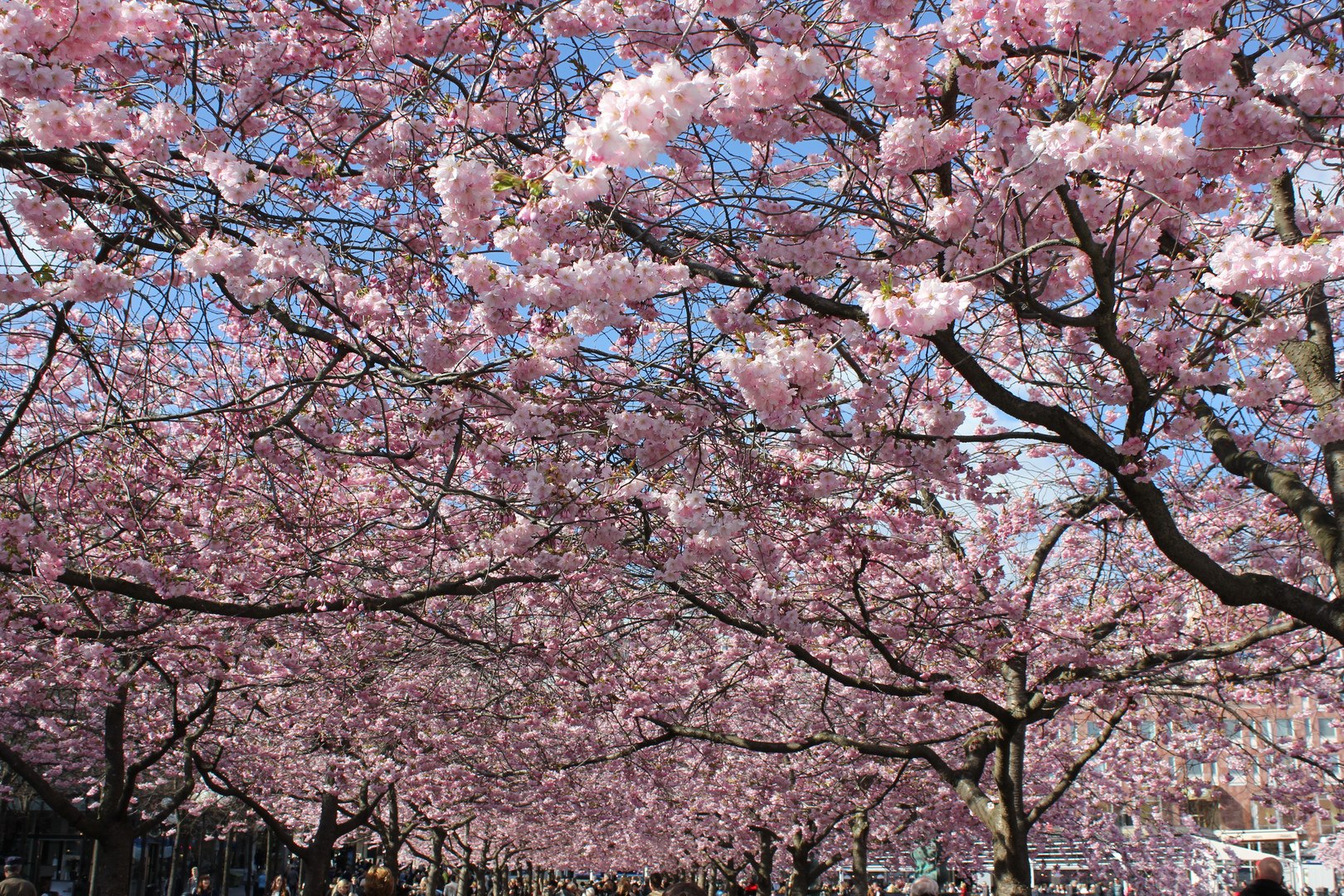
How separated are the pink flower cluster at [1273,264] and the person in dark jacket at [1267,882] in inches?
128

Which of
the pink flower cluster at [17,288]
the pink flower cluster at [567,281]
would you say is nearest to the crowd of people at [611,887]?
the pink flower cluster at [567,281]

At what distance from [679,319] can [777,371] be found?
2388 millimetres

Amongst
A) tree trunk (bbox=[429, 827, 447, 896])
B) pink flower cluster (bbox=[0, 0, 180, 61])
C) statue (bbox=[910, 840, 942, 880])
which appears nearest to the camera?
pink flower cluster (bbox=[0, 0, 180, 61])

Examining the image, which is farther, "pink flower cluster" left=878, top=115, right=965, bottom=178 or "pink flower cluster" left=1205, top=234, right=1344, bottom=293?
"pink flower cluster" left=878, top=115, right=965, bottom=178

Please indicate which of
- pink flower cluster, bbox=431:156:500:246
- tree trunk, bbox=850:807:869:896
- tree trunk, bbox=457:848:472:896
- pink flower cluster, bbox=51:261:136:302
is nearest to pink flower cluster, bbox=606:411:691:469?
pink flower cluster, bbox=431:156:500:246

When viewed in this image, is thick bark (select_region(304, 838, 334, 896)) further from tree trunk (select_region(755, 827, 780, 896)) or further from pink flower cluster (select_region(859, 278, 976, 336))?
pink flower cluster (select_region(859, 278, 976, 336))

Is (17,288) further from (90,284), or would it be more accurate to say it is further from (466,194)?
(466,194)

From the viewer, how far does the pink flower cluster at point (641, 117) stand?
3.22 meters

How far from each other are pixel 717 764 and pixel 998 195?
15.3 meters

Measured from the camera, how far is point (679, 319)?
Answer: 21.3 feet

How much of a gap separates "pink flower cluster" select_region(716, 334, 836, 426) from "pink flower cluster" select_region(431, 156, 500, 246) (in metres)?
1.19

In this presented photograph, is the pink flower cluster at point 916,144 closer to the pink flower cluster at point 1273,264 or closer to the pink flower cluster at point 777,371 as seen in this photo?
the pink flower cluster at point 777,371

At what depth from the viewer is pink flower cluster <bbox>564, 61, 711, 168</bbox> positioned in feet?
10.6

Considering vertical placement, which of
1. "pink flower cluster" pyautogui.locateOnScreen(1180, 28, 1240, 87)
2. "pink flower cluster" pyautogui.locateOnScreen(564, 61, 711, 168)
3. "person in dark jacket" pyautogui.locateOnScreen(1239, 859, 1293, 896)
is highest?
"pink flower cluster" pyautogui.locateOnScreen(1180, 28, 1240, 87)
